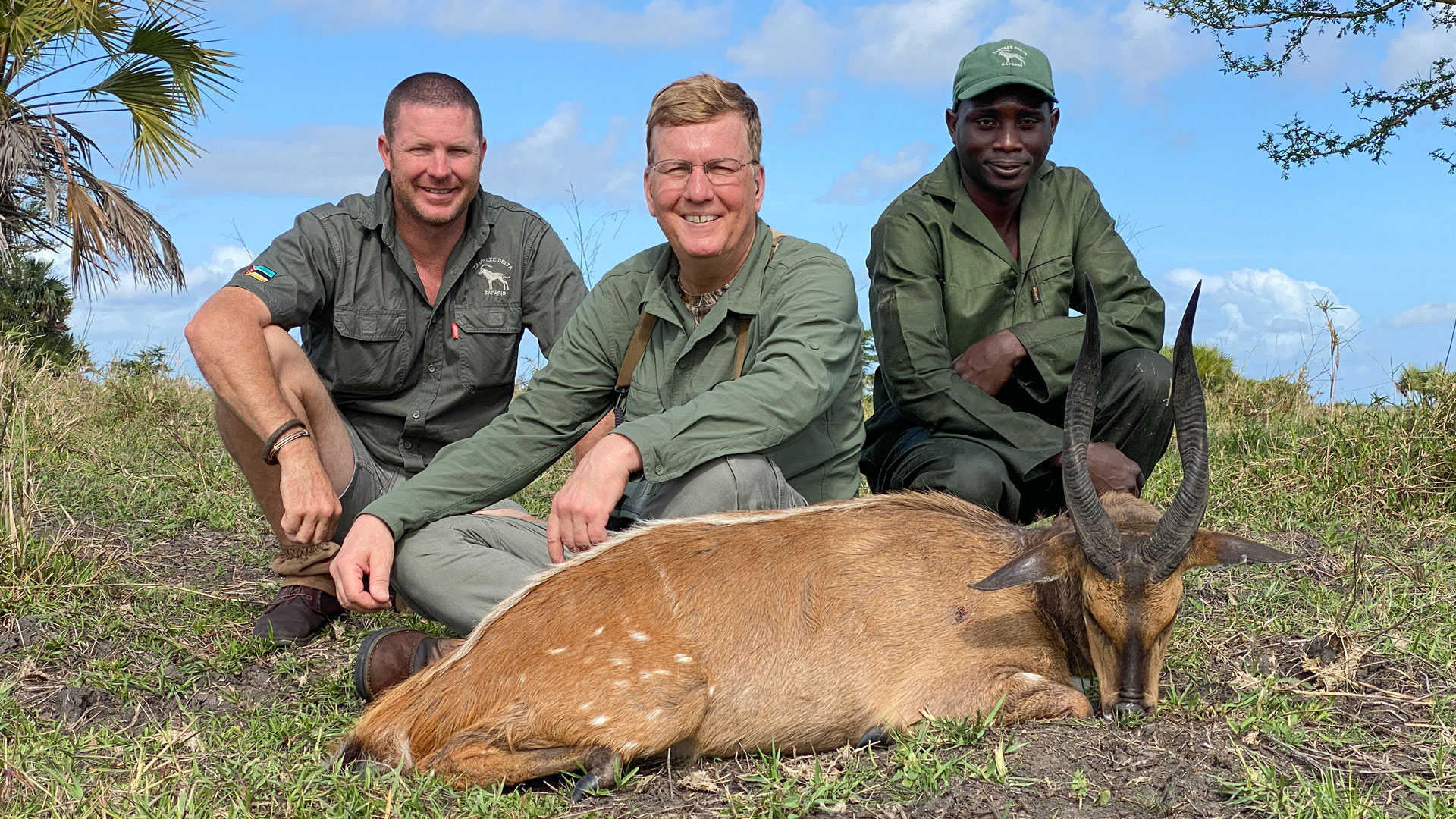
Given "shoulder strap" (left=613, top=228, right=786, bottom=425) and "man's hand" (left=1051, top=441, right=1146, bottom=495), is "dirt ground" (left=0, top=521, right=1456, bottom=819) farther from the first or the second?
"shoulder strap" (left=613, top=228, right=786, bottom=425)

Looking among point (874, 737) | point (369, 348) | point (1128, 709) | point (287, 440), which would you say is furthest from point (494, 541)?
point (1128, 709)

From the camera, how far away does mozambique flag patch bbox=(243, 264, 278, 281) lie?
5805mm

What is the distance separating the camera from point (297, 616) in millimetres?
5656

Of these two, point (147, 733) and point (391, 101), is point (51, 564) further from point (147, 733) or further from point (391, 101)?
point (391, 101)

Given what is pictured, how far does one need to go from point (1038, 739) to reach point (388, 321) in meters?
4.02

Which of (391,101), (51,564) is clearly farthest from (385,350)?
(51,564)

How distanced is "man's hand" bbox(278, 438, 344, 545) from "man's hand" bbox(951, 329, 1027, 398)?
297 centimetres

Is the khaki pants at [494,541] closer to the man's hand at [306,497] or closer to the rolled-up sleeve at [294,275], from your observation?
the man's hand at [306,497]

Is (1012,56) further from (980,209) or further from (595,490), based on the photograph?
(595,490)

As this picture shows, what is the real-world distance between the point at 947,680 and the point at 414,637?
2.09m

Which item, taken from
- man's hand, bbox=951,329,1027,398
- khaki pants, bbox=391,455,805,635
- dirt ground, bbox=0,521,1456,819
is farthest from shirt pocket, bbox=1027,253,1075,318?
khaki pants, bbox=391,455,805,635

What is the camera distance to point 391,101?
6.11 meters

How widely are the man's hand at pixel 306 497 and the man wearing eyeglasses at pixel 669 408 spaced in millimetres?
322

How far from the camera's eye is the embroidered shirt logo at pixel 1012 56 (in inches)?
227
